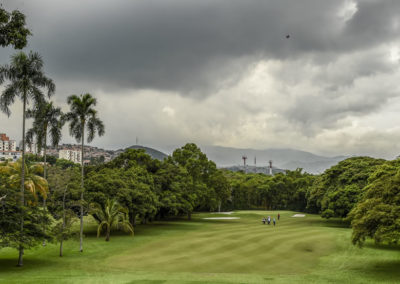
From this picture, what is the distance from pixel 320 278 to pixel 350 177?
4059 centimetres

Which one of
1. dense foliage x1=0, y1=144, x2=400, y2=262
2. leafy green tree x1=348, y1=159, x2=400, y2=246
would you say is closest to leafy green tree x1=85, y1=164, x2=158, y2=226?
dense foliage x1=0, y1=144, x2=400, y2=262

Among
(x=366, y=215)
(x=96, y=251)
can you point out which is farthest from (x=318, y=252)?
(x=96, y=251)

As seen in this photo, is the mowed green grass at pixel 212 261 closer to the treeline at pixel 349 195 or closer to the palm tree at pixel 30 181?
the treeline at pixel 349 195

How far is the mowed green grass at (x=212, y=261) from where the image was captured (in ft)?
Answer: 74.4

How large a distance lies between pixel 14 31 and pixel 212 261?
21.5 m

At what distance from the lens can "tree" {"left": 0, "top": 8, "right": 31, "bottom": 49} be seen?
20.5 metres

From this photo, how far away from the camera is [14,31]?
20531 millimetres

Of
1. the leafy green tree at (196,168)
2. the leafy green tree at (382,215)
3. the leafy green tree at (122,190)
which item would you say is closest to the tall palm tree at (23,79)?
the leafy green tree at (122,190)

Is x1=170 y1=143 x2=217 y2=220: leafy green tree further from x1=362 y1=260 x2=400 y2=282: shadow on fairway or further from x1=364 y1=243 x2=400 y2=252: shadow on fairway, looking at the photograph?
x1=362 y1=260 x2=400 y2=282: shadow on fairway

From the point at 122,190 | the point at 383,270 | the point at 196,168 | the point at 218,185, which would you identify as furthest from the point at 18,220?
the point at 218,185

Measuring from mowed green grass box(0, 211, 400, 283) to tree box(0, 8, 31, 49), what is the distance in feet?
45.9

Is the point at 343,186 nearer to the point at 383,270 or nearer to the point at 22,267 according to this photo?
the point at 383,270

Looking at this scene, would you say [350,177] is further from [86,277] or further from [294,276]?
[86,277]

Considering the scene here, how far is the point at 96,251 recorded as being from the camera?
3291cm
